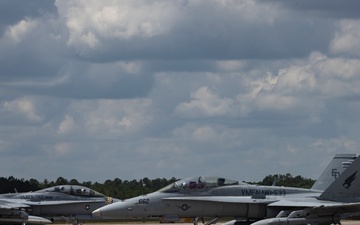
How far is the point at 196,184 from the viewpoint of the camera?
121ft

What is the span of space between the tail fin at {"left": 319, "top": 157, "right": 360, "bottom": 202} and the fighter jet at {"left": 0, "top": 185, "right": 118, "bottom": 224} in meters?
12.6

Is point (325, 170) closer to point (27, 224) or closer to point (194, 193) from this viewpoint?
point (194, 193)

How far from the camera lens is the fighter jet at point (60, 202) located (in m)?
44.9

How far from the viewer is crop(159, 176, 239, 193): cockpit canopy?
121 ft

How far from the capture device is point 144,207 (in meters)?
36.3

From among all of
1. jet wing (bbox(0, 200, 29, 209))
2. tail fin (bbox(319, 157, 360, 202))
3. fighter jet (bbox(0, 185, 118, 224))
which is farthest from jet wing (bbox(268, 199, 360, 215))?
jet wing (bbox(0, 200, 29, 209))

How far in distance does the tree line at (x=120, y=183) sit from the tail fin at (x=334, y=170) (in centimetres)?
199

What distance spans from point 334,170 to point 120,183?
47.0 m

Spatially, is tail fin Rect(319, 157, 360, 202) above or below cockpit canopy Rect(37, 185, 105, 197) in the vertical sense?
below

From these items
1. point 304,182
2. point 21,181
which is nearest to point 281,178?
point 304,182

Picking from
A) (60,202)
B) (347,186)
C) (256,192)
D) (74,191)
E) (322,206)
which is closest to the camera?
(322,206)

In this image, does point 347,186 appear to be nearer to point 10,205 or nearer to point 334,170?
point 334,170

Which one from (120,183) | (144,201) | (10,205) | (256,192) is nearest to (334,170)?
(256,192)

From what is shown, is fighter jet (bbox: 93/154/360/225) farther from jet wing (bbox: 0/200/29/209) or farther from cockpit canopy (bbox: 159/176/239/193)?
jet wing (bbox: 0/200/29/209)
